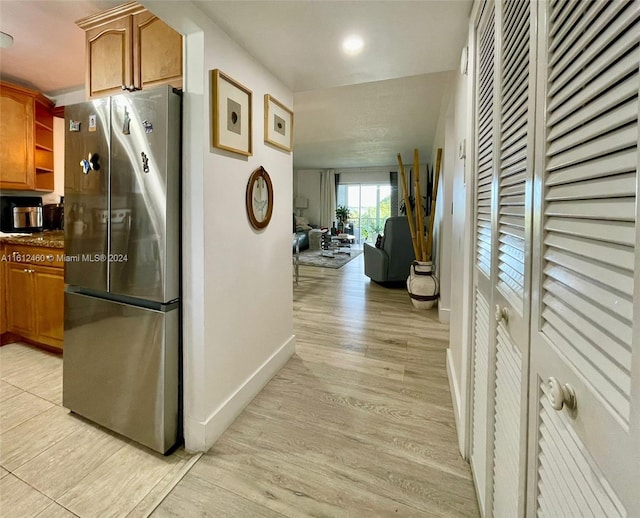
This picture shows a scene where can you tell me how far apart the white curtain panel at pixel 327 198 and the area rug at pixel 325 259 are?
2003 mm

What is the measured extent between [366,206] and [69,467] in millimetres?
9243

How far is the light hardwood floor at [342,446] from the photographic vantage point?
1271mm

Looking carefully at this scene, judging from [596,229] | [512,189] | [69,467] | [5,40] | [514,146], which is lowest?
[69,467]

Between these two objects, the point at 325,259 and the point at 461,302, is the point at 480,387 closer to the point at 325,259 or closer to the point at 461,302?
the point at 461,302

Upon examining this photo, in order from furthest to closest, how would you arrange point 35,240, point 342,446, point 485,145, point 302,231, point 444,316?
point 302,231 → point 444,316 → point 35,240 → point 342,446 → point 485,145

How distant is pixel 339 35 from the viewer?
5.18 ft

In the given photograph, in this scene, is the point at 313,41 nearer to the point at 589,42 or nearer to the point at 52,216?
the point at 589,42

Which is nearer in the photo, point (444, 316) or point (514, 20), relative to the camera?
point (514, 20)

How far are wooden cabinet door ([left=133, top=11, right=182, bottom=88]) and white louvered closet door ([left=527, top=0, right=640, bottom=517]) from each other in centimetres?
155

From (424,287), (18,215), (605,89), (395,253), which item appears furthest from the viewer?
(395,253)

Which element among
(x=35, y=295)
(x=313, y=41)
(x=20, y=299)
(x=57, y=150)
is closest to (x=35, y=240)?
(x=35, y=295)

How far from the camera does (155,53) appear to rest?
1.61m

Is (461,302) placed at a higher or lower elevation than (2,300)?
higher

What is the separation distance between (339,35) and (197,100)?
78 centimetres
